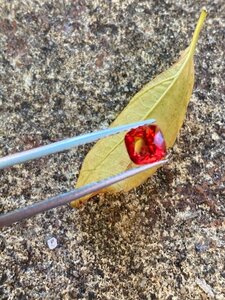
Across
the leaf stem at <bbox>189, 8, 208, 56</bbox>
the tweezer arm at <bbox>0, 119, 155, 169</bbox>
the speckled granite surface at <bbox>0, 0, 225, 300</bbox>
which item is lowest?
the speckled granite surface at <bbox>0, 0, 225, 300</bbox>

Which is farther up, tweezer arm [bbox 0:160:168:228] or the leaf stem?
the leaf stem

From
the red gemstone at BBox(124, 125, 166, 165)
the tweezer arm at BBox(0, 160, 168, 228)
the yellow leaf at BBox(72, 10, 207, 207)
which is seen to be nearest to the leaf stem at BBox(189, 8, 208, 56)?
the yellow leaf at BBox(72, 10, 207, 207)

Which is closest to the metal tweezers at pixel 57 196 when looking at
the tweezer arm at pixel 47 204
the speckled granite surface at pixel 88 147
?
the tweezer arm at pixel 47 204

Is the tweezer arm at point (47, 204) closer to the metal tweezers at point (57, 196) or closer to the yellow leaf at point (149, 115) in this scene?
the metal tweezers at point (57, 196)

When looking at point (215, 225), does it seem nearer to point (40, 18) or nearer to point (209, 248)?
point (209, 248)

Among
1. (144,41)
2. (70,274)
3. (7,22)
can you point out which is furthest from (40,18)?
(70,274)

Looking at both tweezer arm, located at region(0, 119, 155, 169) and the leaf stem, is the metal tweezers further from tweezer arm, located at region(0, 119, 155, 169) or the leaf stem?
the leaf stem
